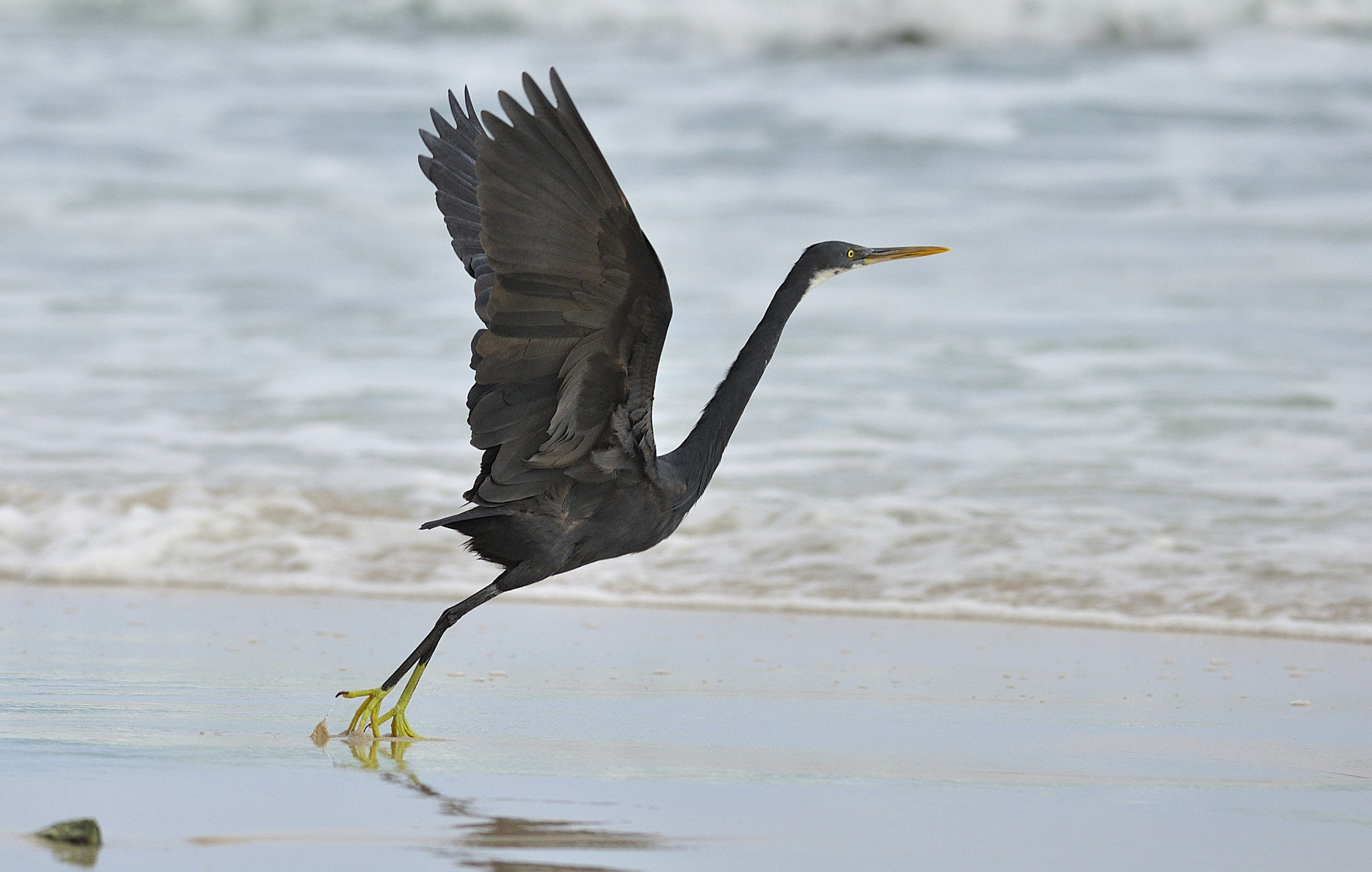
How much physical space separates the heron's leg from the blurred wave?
55.5 feet

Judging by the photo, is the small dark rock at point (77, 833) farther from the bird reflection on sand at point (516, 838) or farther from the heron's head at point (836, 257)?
the heron's head at point (836, 257)

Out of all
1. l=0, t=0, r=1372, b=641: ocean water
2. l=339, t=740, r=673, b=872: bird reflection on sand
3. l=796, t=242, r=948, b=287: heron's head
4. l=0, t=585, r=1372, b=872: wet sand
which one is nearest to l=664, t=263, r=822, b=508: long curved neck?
l=796, t=242, r=948, b=287: heron's head

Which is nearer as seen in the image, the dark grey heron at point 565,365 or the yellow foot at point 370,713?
the dark grey heron at point 565,365

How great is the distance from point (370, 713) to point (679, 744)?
81 cm

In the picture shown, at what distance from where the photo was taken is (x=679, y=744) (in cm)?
416

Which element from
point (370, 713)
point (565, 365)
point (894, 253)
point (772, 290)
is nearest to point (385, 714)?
point (370, 713)

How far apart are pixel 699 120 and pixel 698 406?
8.61 m

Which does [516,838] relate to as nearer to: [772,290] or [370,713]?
[370,713]

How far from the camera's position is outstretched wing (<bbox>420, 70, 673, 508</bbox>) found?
3451mm

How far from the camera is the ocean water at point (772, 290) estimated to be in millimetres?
7465

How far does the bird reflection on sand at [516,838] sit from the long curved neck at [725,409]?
121 cm

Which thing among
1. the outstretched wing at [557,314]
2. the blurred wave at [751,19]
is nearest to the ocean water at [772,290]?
the blurred wave at [751,19]

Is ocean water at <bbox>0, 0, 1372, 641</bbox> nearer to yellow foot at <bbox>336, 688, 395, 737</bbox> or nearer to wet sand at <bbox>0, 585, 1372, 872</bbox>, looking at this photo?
wet sand at <bbox>0, 585, 1372, 872</bbox>

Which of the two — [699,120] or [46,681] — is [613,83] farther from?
[46,681]
